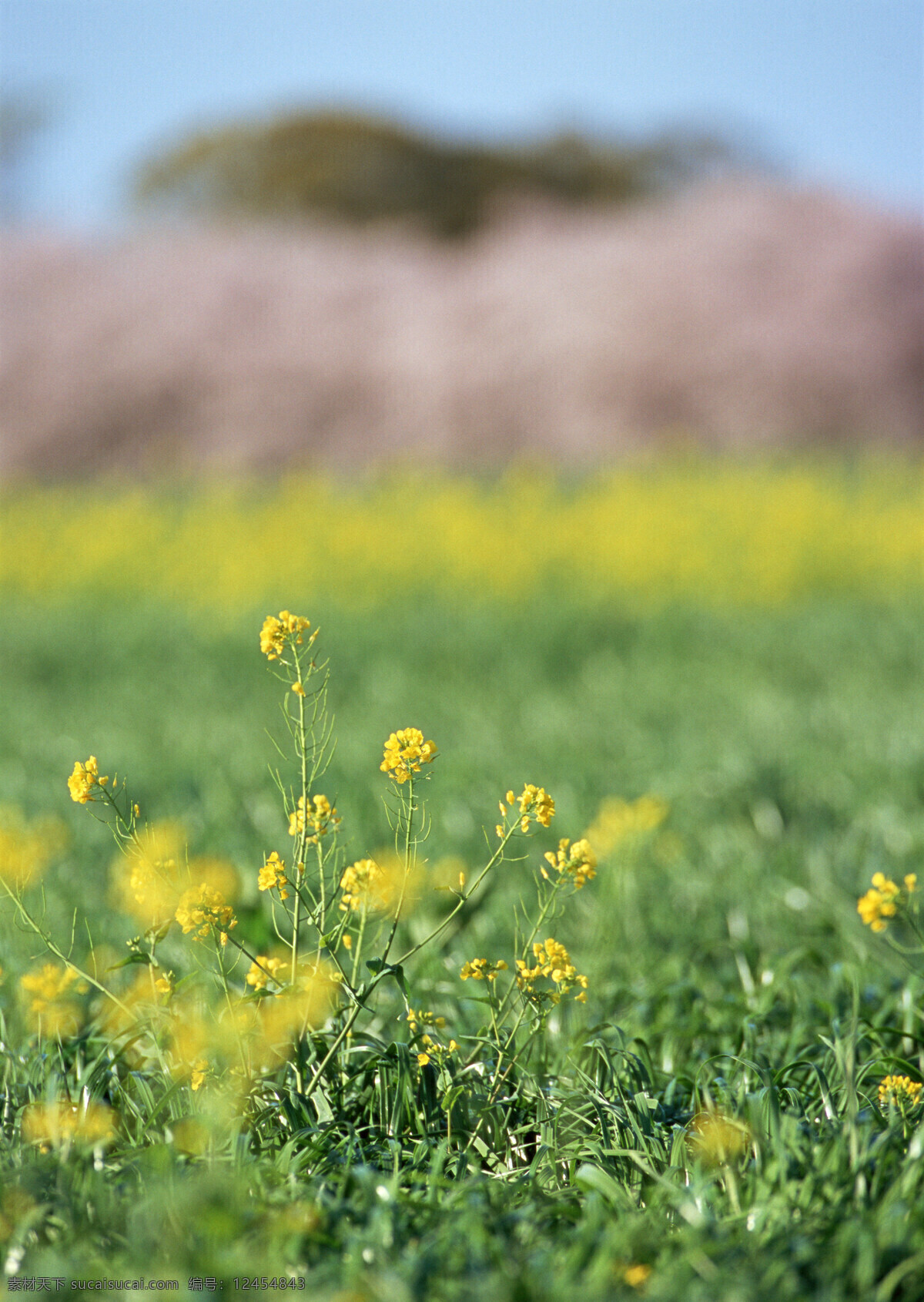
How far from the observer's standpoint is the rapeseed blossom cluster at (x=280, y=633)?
1.29 m

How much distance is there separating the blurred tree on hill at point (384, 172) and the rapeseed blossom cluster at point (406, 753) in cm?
2346

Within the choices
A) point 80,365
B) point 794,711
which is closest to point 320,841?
point 794,711

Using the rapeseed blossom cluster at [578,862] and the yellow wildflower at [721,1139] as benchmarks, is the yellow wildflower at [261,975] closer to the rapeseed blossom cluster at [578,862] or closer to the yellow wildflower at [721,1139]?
the rapeseed blossom cluster at [578,862]

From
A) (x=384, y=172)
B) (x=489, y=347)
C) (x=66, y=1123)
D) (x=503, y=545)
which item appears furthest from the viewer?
(x=384, y=172)

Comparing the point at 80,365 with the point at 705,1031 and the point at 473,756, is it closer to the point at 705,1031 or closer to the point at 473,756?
the point at 473,756

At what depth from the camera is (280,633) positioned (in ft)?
4.27

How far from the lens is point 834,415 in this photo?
15.5 metres

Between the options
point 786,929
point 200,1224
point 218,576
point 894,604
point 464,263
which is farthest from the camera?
point 464,263

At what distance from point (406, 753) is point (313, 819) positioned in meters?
0.14

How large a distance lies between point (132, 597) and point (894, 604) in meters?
4.43

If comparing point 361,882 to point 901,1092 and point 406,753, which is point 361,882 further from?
point 901,1092

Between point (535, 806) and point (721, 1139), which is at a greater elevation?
point (535, 806)

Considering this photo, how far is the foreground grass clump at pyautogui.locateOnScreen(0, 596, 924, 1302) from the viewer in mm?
1082

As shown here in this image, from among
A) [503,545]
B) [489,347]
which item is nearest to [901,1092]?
[503,545]
